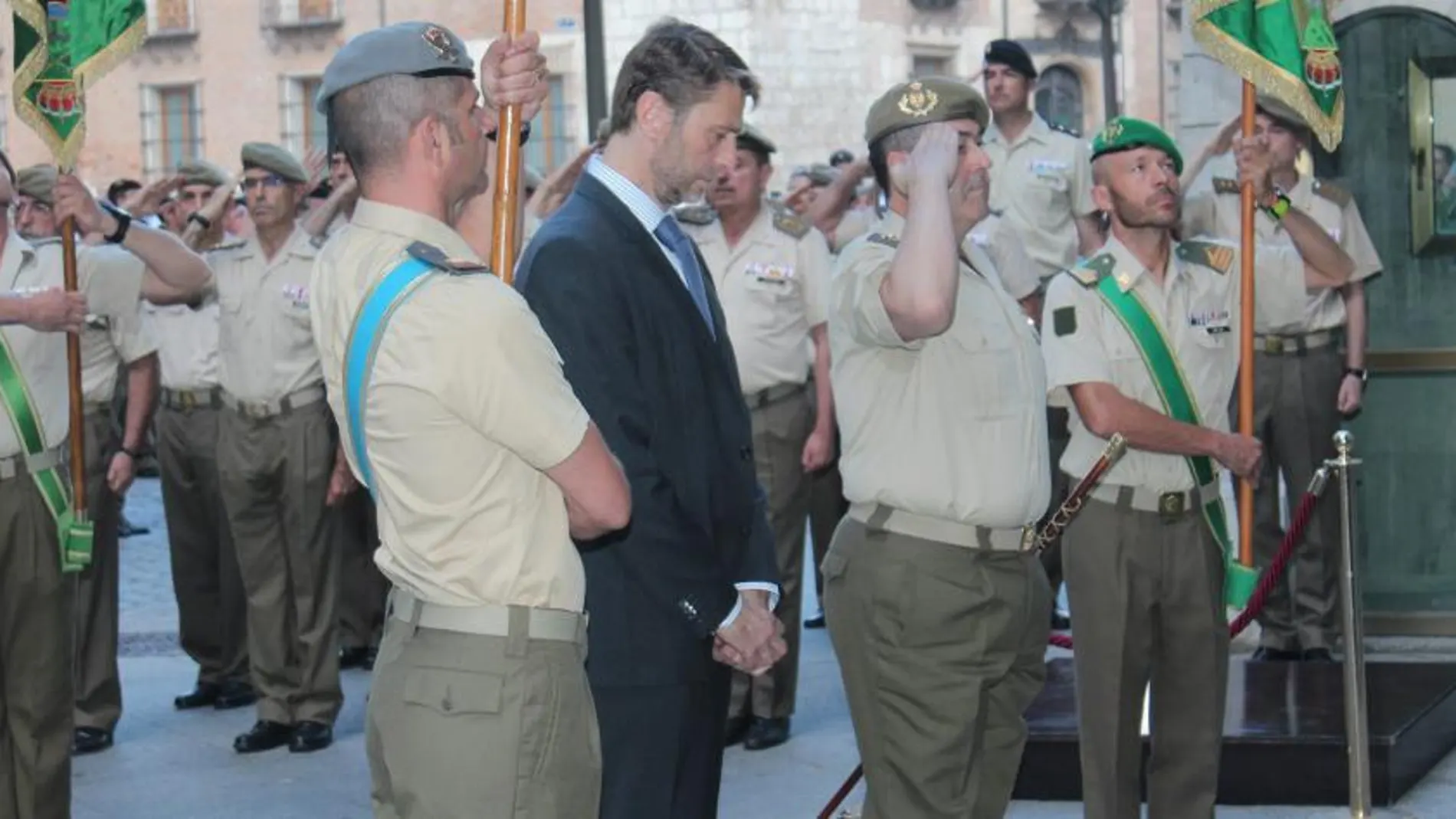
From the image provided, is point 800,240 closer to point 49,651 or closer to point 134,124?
point 49,651

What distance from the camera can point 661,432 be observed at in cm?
475

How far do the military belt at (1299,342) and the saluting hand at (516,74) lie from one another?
19.9ft

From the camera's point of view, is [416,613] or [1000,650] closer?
[416,613]

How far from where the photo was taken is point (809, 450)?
30.5 feet

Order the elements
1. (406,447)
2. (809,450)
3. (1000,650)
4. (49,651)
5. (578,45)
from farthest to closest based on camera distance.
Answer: (578,45)
(809,450)
(49,651)
(1000,650)
(406,447)

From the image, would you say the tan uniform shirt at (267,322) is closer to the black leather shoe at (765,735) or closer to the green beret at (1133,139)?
the black leather shoe at (765,735)

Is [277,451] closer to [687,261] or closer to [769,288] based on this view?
[769,288]

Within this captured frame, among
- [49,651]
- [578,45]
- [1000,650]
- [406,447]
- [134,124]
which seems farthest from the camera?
[134,124]

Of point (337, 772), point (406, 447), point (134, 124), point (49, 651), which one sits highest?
point (134, 124)

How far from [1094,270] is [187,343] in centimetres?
517

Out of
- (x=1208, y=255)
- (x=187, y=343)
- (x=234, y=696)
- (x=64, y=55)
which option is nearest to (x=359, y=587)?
(x=234, y=696)

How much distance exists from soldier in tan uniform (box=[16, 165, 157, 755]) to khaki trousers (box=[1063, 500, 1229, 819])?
430 centimetres

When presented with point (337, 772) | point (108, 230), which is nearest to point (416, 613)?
point (108, 230)

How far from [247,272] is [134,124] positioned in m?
36.0
